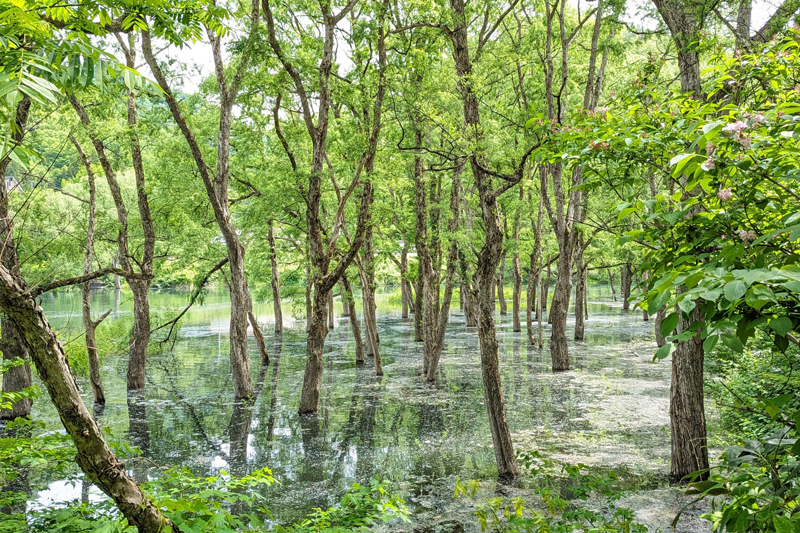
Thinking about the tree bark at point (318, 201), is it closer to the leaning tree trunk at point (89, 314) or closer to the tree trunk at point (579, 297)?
the leaning tree trunk at point (89, 314)

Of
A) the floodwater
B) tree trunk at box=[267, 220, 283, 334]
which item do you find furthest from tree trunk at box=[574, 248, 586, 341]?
tree trunk at box=[267, 220, 283, 334]

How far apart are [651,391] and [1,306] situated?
50.2 ft

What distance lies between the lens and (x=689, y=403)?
7508 millimetres

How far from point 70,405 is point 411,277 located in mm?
19220

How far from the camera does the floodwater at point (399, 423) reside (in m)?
8.50

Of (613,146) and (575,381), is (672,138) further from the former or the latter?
(575,381)

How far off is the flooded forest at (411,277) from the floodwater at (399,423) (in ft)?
0.34

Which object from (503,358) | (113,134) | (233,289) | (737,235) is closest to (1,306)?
(737,235)

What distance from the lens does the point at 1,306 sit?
2.55 meters

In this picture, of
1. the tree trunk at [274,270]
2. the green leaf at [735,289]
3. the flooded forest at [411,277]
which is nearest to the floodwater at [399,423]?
the flooded forest at [411,277]

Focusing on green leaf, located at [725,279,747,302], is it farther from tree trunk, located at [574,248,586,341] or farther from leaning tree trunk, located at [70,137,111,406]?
tree trunk, located at [574,248,586,341]

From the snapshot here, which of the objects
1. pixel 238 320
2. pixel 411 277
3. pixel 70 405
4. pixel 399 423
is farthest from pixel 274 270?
pixel 70 405

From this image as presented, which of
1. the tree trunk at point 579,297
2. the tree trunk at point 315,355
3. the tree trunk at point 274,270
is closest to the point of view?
the tree trunk at point 315,355

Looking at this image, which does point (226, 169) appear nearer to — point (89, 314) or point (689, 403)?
point (89, 314)
